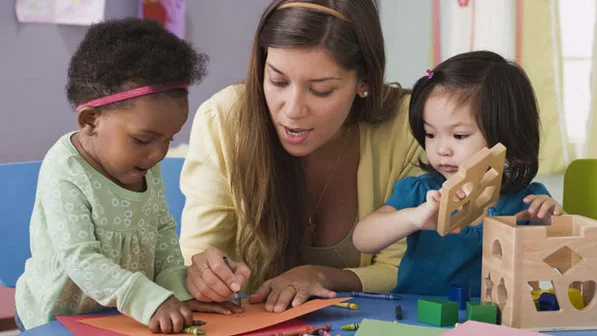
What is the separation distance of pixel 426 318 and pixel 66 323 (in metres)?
0.50

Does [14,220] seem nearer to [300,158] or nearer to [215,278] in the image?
[300,158]

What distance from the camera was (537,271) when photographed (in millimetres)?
1129

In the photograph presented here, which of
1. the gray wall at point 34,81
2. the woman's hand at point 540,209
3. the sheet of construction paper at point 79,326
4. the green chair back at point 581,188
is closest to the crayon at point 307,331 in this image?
the sheet of construction paper at point 79,326

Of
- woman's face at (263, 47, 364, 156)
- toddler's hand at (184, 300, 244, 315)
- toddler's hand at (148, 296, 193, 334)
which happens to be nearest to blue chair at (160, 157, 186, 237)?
woman's face at (263, 47, 364, 156)

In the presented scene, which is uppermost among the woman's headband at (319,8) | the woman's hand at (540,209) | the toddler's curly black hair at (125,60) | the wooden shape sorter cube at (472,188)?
the woman's headband at (319,8)

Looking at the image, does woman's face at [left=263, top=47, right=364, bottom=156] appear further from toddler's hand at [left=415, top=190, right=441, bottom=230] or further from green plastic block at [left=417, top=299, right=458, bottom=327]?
green plastic block at [left=417, top=299, right=458, bottom=327]

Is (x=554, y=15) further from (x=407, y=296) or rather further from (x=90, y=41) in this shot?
(x=90, y=41)

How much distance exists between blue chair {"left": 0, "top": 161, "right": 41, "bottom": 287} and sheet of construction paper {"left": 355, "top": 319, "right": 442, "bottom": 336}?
100 centimetres

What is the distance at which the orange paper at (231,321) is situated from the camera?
1119mm

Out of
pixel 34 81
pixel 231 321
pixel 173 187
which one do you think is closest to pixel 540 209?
pixel 231 321

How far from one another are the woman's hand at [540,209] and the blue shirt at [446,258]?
80 millimetres

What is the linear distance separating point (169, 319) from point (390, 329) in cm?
29

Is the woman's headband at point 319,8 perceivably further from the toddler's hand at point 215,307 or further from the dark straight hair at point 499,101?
the toddler's hand at point 215,307

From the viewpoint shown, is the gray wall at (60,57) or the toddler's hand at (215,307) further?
the gray wall at (60,57)
